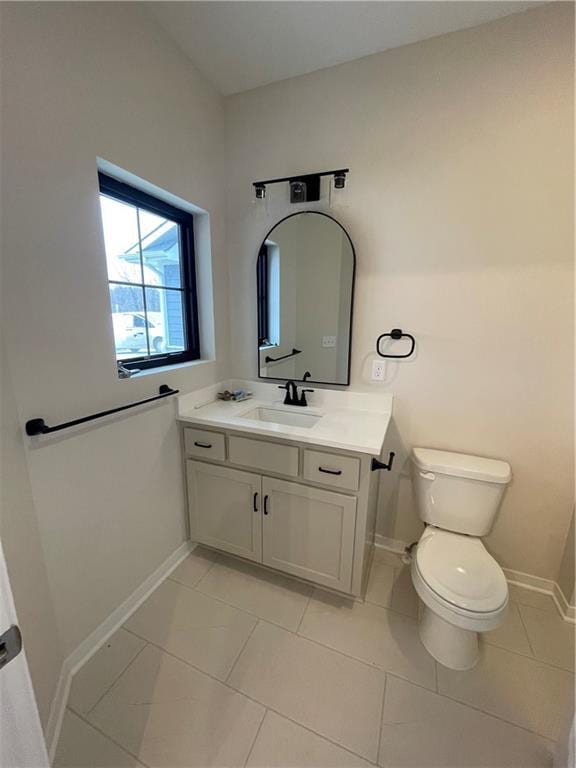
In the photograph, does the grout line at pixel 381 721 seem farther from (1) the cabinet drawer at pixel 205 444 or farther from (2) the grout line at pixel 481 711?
(1) the cabinet drawer at pixel 205 444

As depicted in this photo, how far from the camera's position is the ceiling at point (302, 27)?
133cm

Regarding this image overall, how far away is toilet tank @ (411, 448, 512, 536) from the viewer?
5.01 ft

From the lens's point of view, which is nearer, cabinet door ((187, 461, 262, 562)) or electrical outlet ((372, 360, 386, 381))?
cabinet door ((187, 461, 262, 562))

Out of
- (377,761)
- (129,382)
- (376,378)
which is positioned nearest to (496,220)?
(376,378)

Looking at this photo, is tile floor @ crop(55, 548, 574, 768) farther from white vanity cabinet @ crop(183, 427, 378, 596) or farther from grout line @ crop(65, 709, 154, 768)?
white vanity cabinet @ crop(183, 427, 378, 596)

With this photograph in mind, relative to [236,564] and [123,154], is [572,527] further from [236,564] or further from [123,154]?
[123,154]

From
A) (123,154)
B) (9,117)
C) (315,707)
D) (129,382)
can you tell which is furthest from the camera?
(129,382)

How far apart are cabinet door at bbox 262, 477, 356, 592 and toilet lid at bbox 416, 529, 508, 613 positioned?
36 centimetres

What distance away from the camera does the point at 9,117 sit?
96 cm

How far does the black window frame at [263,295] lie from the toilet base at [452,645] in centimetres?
169

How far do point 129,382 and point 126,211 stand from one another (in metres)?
0.82

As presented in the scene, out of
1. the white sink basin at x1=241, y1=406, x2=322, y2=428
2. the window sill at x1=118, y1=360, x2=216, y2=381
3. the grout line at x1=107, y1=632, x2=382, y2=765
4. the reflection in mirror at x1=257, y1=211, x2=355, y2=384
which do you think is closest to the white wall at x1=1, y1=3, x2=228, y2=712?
the window sill at x1=118, y1=360, x2=216, y2=381

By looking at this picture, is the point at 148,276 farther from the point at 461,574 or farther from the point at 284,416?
the point at 461,574

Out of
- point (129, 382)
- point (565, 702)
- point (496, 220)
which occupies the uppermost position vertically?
point (496, 220)
